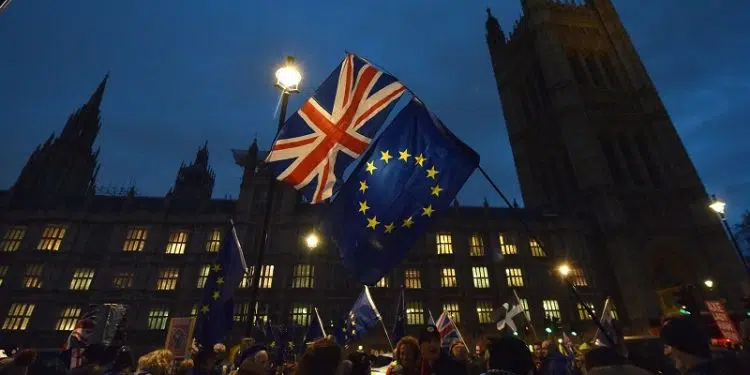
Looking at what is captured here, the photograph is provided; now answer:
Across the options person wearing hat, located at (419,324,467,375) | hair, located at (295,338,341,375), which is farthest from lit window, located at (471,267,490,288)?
hair, located at (295,338,341,375)

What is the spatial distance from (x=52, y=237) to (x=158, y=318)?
13531 mm

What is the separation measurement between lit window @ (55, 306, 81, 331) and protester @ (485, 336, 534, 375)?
38.1 meters

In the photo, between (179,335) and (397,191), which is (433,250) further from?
(397,191)

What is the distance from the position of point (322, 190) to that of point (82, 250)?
35717 mm

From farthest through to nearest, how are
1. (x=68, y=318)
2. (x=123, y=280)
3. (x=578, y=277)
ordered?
1. (x=578, y=277)
2. (x=123, y=280)
3. (x=68, y=318)

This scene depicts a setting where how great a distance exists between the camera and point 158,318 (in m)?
30.0

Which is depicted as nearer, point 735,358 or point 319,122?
point 735,358

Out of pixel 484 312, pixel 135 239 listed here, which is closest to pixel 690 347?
pixel 484 312

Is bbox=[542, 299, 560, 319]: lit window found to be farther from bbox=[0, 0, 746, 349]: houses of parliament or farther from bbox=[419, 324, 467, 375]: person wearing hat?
bbox=[419, 324, 467, 375]: person wearing hat

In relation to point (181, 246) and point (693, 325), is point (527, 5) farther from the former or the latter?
point (693, 325)

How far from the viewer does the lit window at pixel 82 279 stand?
101 feet

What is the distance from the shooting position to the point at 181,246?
3353cm

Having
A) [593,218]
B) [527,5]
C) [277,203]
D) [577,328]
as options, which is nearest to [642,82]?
[527,5]

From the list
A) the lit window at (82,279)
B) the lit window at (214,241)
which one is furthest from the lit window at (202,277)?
the lit window at (82,279)
